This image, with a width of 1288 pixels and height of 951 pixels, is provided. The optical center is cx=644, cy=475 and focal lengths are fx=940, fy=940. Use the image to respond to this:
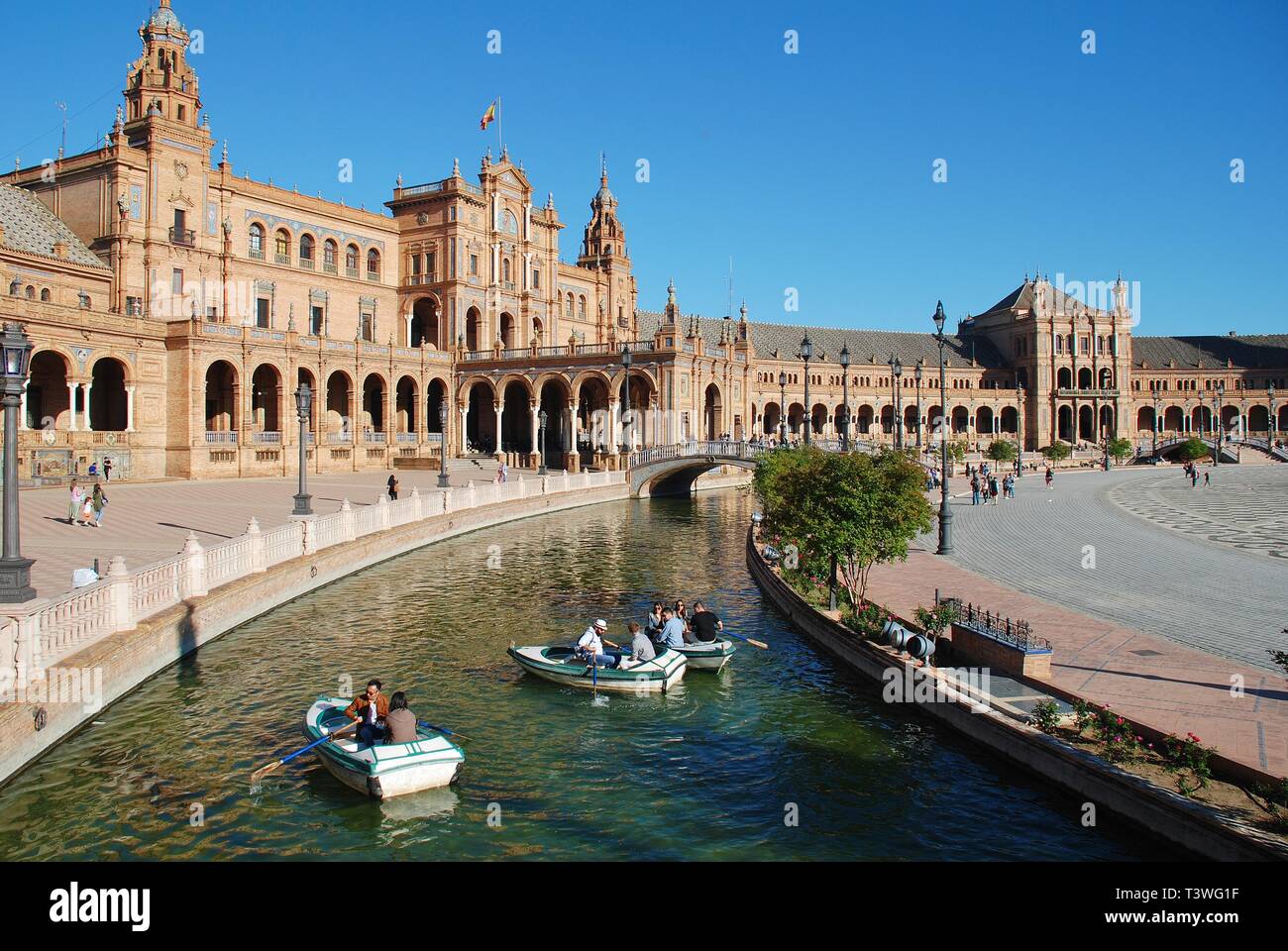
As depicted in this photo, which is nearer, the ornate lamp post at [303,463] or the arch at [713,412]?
the ornate lamp post at [303,463]

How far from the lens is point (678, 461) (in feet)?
165

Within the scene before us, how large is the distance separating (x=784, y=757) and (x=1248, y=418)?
405 ft

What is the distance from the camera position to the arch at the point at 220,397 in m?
50.4

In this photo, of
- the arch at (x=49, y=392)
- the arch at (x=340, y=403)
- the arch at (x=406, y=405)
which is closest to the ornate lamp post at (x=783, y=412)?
the arch at (x=406, y=405)

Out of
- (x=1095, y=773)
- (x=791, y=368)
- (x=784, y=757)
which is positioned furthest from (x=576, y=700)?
(x=791, y=368)

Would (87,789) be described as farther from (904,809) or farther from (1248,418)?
(1248,418)

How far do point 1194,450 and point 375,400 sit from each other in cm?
7056

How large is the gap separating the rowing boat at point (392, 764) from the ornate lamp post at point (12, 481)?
16.7 ft

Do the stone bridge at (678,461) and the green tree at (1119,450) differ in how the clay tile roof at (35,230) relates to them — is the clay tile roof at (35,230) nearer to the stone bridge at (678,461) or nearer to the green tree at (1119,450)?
the stone bridge at (678,461)

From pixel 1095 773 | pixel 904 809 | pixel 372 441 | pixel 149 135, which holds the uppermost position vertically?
pixel 149 135

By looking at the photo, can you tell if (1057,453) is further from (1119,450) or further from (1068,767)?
(1068,767)

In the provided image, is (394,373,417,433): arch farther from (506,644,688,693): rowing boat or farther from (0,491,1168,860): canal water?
(506,644,688,693): rowing boat

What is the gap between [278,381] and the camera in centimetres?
5253

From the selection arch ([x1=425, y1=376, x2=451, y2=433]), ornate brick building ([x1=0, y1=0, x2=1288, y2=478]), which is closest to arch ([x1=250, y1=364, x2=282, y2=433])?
ornate brick building ([x1=0, y1=0, x2=1288, y2=478])
